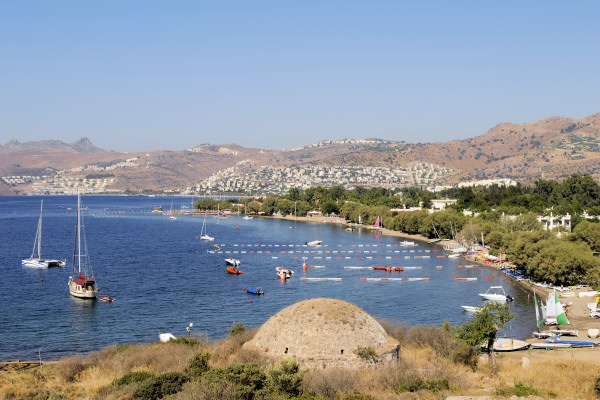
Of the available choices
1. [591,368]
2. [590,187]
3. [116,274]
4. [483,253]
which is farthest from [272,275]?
[590,187]

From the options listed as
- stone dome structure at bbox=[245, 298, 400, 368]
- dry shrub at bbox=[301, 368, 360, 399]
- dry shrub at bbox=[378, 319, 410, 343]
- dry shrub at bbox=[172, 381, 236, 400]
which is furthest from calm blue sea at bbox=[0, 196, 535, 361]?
dry shrub at bbox=[172, 381, 236, 400]

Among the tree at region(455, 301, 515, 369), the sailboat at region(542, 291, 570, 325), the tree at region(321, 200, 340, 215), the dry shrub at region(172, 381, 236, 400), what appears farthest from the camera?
the tree at region(321, 200, 340, 215)

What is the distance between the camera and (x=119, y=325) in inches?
1654

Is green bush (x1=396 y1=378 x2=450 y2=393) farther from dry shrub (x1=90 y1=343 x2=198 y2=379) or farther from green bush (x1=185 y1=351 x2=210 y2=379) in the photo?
dry shrub (x1=90 y1=343 x2=198 y2=379)

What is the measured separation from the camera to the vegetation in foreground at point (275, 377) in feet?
68.3

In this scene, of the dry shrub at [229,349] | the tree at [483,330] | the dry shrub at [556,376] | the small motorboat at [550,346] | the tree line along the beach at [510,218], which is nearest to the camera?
the dry shrub at [556,376]

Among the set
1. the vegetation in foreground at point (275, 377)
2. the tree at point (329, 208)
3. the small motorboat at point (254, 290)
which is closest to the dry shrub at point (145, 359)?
the vegetation in foreground at point (275, 377)

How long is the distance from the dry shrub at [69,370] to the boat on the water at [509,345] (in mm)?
22417

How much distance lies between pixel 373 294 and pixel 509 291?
42.3 feet

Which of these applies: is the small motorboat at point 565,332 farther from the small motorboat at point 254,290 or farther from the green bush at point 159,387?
the green bush at point 159,387

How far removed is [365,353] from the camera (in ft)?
77.9

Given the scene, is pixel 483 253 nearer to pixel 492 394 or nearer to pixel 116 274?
pixel 116 274

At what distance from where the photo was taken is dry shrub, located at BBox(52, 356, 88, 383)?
25453 millimetres

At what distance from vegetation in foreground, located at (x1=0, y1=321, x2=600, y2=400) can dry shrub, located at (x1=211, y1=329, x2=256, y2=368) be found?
2.0 inches
